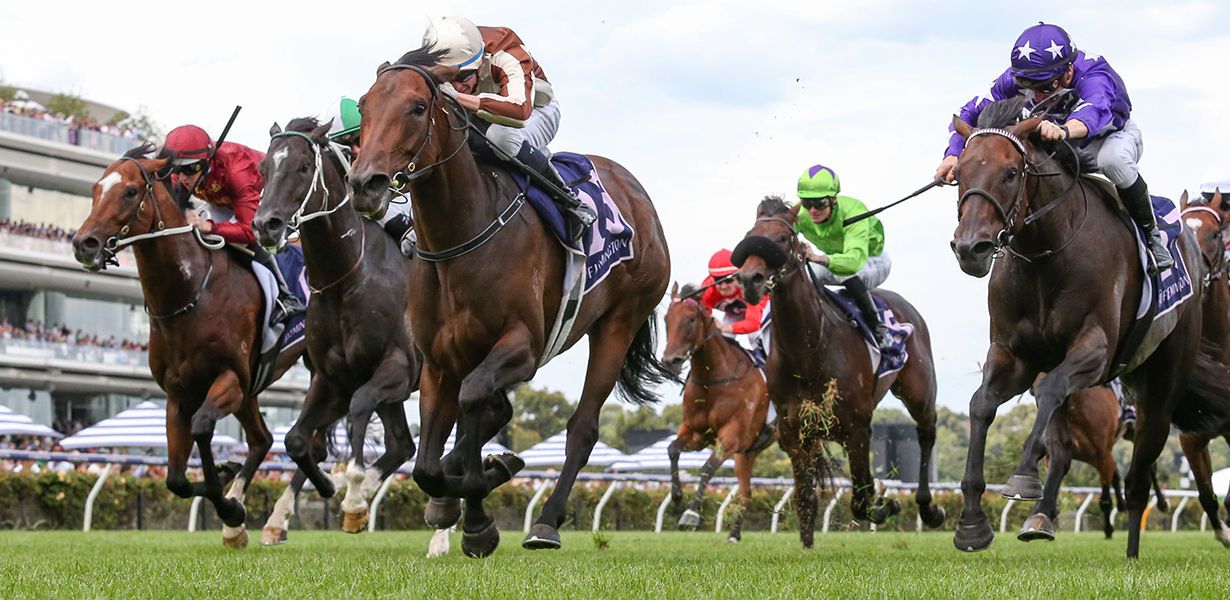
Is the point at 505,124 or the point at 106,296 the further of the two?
the point at 106,296

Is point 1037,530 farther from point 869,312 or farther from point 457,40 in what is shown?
point 869,312

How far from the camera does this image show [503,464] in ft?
19.9

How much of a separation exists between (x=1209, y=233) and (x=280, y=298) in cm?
620

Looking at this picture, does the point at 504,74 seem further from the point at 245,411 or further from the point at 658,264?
the point at 245,411

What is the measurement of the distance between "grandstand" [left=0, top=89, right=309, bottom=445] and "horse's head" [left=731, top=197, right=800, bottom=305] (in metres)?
32.6

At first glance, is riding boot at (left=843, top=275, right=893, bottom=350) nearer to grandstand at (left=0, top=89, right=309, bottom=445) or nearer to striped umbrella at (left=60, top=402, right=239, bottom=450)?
striped umbrella at (left=60, top=402, right=239, bottom=450)

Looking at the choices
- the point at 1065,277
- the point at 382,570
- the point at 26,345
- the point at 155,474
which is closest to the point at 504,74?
the point at 382,570

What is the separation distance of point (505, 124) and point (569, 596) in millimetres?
2486

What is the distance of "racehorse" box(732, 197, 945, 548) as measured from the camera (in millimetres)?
8477

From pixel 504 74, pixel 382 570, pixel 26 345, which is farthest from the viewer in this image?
pixel 26 345

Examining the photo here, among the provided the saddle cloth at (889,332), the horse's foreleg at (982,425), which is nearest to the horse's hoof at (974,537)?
the horse's foreleg at (982,425)

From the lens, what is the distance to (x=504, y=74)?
6160mm

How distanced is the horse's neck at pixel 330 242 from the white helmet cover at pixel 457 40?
196cm

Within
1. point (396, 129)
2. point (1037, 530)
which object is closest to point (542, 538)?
point (396, 129)
